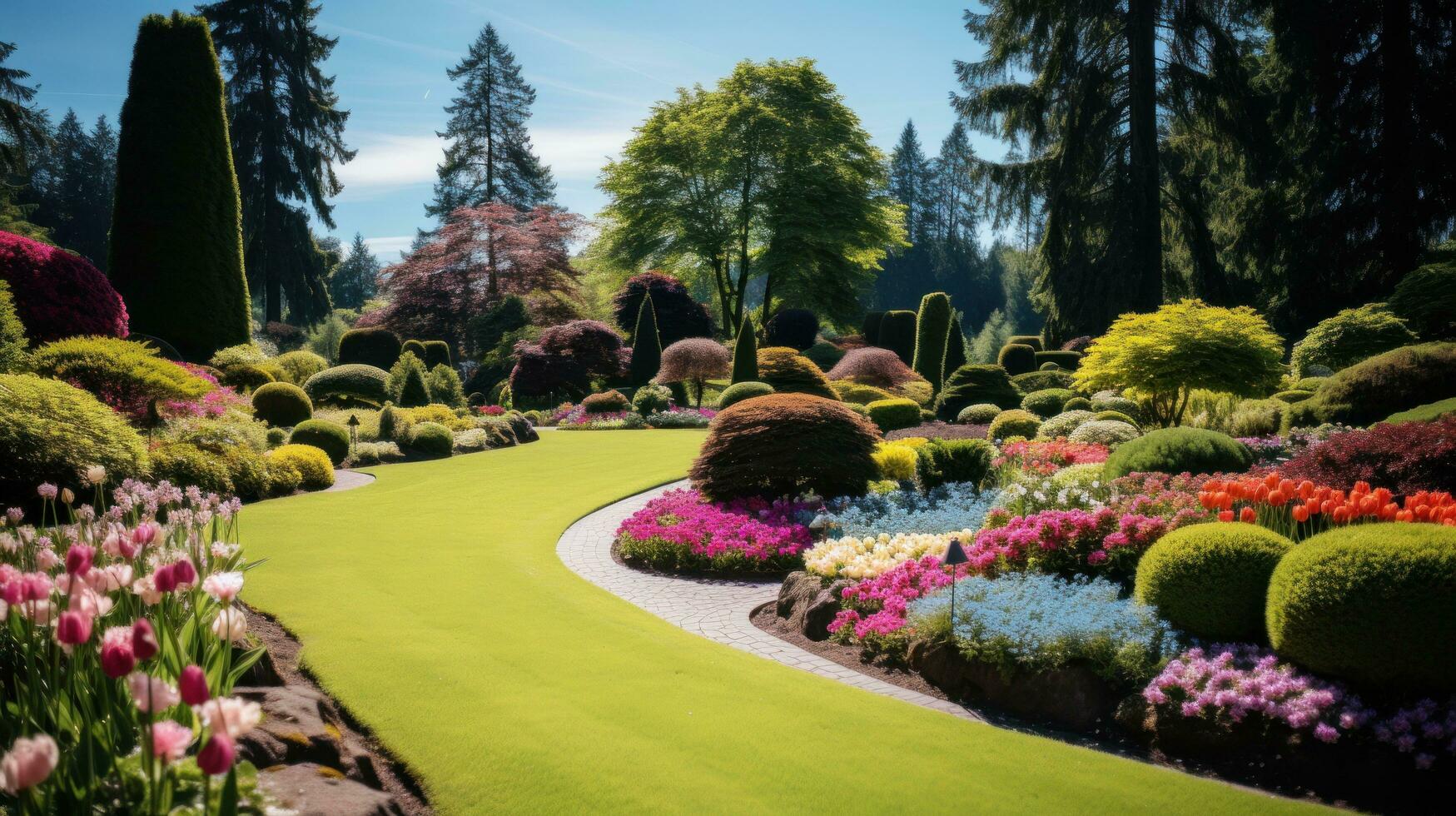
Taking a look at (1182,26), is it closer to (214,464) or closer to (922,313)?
(922,313)

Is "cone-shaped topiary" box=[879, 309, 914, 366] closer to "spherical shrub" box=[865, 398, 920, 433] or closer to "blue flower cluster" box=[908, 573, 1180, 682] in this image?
"spherical shrub" box=[865, 398, 920, 433]

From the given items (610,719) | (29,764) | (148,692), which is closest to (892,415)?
(610,719)

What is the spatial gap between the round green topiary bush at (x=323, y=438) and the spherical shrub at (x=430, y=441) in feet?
5.91

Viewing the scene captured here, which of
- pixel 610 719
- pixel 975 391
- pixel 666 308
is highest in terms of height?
pixel 666 308

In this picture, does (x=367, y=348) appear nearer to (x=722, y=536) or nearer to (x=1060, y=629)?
(x=722, y=536)

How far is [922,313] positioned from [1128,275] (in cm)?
663

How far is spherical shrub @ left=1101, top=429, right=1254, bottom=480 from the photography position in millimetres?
8617

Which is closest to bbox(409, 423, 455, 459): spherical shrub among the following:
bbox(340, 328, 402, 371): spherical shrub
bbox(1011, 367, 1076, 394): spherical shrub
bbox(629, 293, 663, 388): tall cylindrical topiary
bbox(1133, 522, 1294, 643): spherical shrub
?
bbox(629, 293, 663, 388): tall cylindrical topiary

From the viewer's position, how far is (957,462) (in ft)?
33.8

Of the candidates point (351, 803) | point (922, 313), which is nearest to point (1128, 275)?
point (922, 313)

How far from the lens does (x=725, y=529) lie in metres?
8.41

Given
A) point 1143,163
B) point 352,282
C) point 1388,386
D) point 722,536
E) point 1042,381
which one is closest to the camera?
point 722,536

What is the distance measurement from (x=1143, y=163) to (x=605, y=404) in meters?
16.7

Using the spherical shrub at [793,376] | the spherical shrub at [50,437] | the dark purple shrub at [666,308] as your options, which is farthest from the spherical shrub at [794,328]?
the spherical shrub at [50,437]
